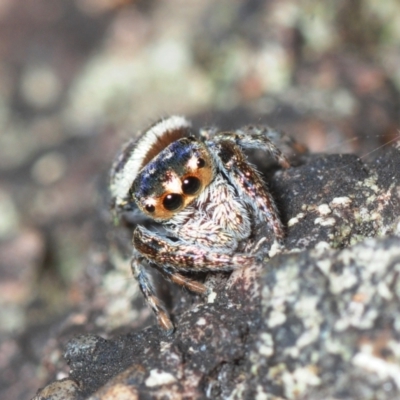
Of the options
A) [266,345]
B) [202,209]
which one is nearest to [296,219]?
[202,209]

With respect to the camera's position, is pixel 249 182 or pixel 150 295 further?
pixel 150 295

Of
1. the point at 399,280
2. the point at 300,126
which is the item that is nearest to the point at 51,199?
the point at 300,126

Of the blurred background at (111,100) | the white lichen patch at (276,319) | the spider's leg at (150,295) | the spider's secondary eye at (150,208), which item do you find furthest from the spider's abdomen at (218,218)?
the blurred background at (111,100)

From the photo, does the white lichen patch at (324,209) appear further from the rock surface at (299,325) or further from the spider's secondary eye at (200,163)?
the spider's secondary eye at (200,163)

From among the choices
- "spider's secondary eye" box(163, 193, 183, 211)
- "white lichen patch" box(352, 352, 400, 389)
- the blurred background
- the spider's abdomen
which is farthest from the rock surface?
the blurred background

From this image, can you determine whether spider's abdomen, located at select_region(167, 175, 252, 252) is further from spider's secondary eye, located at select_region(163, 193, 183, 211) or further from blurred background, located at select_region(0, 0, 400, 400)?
blurred background, located at select_region(0, 0, 400, 400)

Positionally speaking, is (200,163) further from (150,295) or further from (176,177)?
(150,295)
